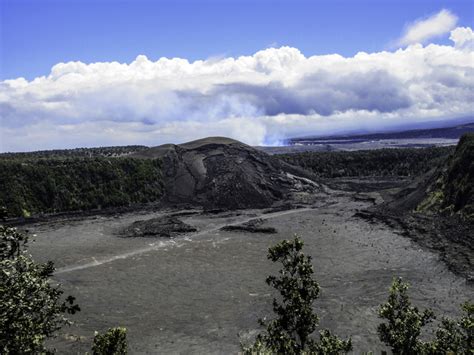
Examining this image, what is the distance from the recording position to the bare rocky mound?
89.8 meters

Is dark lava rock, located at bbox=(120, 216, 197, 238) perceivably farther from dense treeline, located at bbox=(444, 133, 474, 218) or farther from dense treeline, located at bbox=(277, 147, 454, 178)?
dense treeline, located at bbox=(277, 147, 454, 178)

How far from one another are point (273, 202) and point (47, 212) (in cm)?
4448

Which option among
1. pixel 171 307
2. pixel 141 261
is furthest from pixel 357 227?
pixel 171 307

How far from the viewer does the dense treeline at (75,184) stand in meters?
82.1

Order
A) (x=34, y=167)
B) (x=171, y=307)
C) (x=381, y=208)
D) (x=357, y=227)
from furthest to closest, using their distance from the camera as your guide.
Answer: (x=34, y=167) → (x=381, y=208) → (x=357, y=227) → (x=171, y=307)

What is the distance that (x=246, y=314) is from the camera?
3456 centimetres

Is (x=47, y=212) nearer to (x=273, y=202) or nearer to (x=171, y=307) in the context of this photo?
(x=273, y=202)

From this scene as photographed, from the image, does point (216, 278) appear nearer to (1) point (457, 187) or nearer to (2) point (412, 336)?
(2) point (412, 336)

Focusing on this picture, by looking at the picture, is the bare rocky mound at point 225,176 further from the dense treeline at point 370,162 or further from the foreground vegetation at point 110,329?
the foreground vegetation at point 110,329

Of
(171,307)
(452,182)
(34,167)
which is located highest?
(34,167)

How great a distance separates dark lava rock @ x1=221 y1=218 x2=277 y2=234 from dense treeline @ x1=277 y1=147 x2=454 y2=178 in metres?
64.8

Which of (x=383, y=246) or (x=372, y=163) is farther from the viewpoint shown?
(x=372, y=163)

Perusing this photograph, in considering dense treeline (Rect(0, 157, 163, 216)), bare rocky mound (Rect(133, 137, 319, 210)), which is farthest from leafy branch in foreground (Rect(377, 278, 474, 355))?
dense treeline (Rect(0, 157, 163, 216))

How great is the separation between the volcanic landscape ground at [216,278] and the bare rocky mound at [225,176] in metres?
15.7
